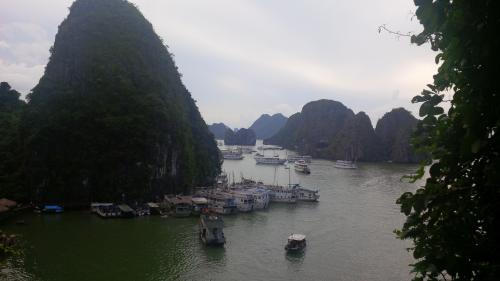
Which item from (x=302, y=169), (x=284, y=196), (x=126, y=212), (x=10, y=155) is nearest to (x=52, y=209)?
(x=126, y=212)

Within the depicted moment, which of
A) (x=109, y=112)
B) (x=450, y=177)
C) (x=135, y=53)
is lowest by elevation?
(x=450, y=177)

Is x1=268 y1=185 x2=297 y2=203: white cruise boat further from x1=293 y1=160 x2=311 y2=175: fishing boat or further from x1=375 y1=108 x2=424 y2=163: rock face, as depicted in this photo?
x1=375 y1=108 x2=424 y2=163: rock face

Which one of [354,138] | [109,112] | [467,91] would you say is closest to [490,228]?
[467,91]

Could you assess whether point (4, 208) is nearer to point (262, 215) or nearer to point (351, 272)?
point (262, 215)

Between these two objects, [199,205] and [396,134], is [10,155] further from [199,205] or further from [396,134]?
[396,134]

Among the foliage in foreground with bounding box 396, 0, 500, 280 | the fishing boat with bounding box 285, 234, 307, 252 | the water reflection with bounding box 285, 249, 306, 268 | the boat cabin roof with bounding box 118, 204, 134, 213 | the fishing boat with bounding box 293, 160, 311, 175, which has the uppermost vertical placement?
the foliage in foreground with bounding box 396, 0, 500, 280

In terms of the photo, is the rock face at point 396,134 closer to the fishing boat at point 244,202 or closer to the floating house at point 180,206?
the fishing boat at point 244,202

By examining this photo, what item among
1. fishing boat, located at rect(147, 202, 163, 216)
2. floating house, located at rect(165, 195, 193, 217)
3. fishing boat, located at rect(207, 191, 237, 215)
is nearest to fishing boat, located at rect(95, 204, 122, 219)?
fishing boat, located at rect(147, 202, 163, 216)

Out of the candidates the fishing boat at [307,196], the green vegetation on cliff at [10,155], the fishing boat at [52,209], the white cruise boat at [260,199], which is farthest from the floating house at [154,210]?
the fishing boat at [307,196]
